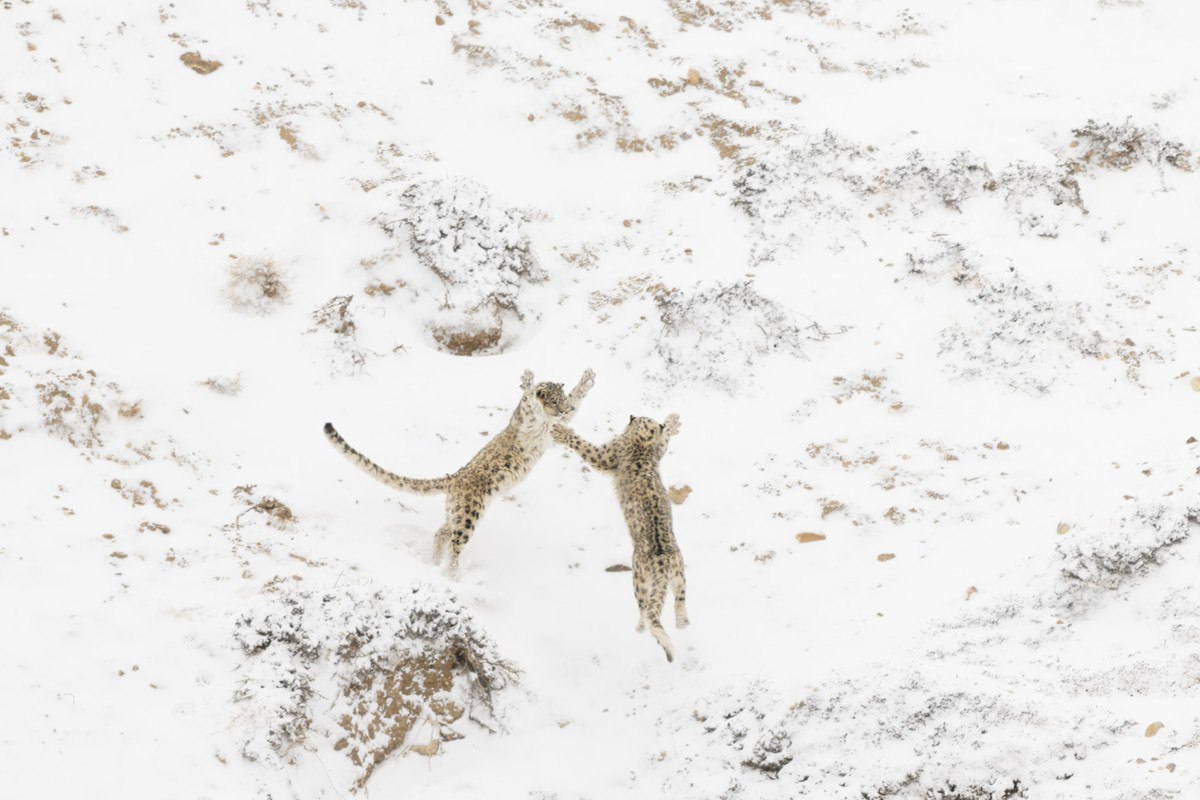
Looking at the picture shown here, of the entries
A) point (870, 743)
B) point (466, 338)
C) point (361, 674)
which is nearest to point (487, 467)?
point (361, 674)

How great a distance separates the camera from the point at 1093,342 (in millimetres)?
11055

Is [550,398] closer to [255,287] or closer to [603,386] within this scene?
[603,386]

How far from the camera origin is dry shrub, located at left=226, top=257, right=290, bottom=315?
11438 mm

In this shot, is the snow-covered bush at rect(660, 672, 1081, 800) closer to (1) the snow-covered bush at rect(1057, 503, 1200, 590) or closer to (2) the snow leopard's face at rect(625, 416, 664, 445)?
(1) the snow-covered bush at rect(1057, 503, 1200, 590)

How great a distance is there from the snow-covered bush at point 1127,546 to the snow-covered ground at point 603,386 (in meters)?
0.04

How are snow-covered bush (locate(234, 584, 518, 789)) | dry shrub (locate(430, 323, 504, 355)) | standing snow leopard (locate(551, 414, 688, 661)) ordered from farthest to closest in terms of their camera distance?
dry shrub (locate(430, 323, 504, 355)), standing snow leopard (locate(551, 414, 688, 661)), snow-covered bush (locate(234, 584, 518, 789))

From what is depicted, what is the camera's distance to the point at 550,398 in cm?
965

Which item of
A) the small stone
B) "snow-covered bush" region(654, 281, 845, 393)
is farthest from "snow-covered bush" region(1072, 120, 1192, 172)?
the small stone

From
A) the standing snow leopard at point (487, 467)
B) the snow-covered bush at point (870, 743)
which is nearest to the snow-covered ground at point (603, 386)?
the snow-covered bush at point (870, 743)

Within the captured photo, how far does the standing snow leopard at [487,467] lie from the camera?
9188mm

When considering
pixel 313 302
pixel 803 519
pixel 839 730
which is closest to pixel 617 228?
pixel 313 302

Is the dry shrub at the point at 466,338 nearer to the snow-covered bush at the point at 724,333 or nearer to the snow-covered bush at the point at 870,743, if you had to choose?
the snow-covered bush at the point at 724,333

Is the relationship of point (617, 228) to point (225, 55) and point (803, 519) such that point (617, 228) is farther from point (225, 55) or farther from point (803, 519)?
point (225, 55)

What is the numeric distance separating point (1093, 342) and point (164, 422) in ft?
33.4
